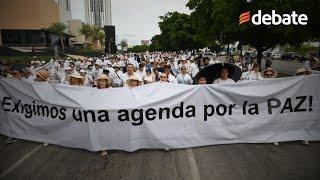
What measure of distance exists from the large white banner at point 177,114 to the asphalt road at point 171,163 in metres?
0.21

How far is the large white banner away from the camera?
251 inches

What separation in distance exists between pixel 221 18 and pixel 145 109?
63.0 ft

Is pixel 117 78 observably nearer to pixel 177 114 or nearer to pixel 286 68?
pixel 177 114

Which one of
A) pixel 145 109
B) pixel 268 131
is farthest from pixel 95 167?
pixel 268 131

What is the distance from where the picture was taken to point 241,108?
21.9 ft

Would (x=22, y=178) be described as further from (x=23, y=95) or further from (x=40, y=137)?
(x=23, y=95)

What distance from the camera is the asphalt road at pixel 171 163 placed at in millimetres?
5348

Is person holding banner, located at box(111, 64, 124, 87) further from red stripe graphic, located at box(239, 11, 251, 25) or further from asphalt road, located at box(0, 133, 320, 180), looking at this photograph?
red stripe graphic, located at box(239, 11, 251, 25)

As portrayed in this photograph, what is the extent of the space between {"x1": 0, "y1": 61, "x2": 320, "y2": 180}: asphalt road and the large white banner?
0.21m

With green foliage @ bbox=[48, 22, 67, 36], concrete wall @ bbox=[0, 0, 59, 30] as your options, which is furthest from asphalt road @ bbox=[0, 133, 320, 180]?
green foliage @ bbox=[48, 22, 67, 36]

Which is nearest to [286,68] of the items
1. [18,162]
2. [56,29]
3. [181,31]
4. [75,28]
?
[181,31]

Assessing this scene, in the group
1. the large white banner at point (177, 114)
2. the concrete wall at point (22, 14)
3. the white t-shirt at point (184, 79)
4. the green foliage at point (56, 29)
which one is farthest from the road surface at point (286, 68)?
the concrete wall at point (22, 14)

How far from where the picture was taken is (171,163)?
19.2 ft

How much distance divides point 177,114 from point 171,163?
41.3 inches
